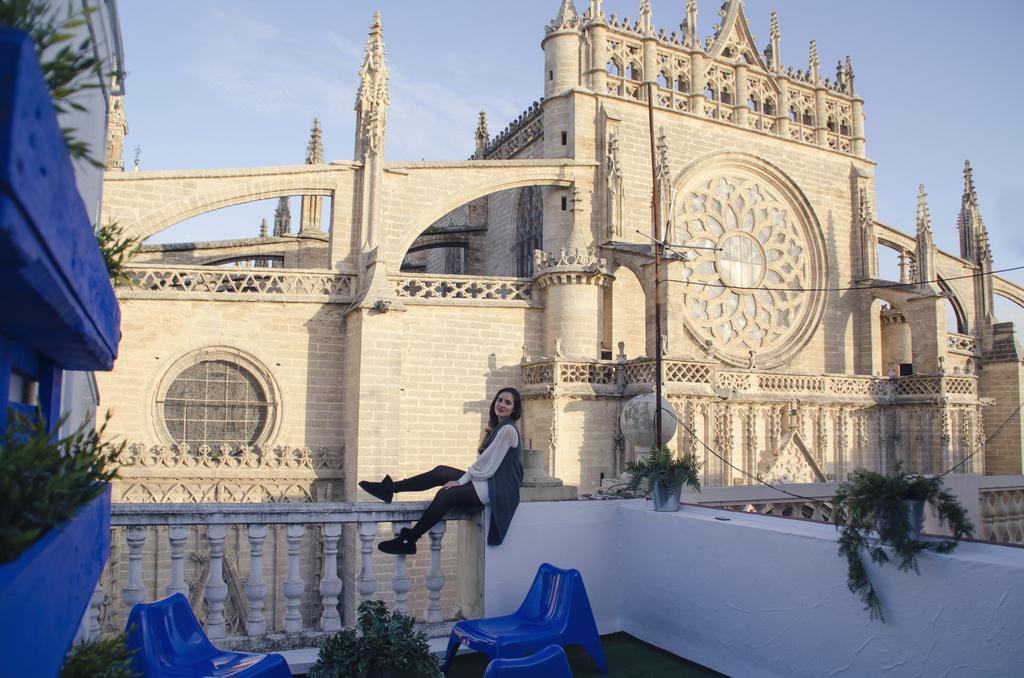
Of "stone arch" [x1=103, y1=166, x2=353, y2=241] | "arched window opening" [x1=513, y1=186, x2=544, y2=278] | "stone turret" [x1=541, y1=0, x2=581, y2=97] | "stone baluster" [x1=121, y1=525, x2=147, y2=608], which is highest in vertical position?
"stone turret" [x1=541, y1=0, x2=581, y2=97]

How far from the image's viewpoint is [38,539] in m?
2.03

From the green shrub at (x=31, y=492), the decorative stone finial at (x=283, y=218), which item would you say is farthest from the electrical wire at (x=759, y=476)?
the decorative stone finial at (x=283, y=218)

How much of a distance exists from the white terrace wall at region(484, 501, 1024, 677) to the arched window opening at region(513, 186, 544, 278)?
49.5 feet

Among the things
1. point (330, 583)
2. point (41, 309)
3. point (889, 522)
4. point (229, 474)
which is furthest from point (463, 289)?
point (41, 309)

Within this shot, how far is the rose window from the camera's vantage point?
20.9 m

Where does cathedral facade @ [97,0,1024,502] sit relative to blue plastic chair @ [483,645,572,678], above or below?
above

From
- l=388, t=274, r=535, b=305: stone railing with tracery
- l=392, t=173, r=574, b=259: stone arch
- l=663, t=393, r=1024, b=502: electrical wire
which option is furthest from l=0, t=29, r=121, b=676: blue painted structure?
l=392, t=173, r=574, b=259: stone arch

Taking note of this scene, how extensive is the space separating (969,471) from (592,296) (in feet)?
38.9

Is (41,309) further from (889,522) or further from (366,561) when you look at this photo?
(889,522)

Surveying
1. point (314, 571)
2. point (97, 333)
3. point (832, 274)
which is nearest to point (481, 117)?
point (832, 274)

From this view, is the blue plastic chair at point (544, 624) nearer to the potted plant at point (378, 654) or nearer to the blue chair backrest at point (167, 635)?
the potted plant at point (378, 654)

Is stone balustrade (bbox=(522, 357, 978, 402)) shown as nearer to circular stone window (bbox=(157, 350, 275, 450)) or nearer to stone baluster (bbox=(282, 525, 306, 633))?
circular stone window (bbox=(157, 350, 275, 450))

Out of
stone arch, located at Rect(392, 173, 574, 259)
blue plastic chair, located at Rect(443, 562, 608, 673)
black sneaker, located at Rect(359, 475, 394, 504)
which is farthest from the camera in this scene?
stone arch, located at Rect(392, 173, 574, 259)

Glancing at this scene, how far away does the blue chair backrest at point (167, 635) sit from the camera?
3.76 m
